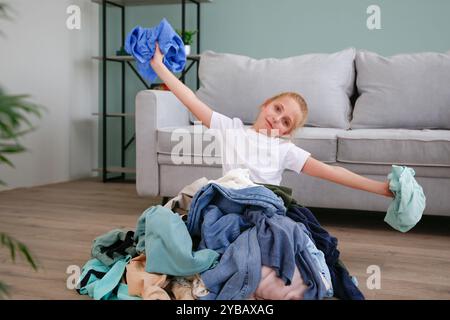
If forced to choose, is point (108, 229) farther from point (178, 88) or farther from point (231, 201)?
point (231, 201)

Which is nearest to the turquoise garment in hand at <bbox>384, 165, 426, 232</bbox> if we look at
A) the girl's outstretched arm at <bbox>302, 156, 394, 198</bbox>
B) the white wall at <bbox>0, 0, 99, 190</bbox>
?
the girl's outstretched arm at <bbox>302, 156, 394, 198</bbox>

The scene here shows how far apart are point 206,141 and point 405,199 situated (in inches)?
48.5

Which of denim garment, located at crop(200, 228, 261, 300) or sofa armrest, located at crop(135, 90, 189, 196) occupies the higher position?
sofa armrest, located at crop(135, 90, 189, 196)

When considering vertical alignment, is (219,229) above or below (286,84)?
below

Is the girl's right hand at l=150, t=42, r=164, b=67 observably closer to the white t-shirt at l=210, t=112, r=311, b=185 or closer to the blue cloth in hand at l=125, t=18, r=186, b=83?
the blue cloth in hand at l=125, t=18, r=186, b=83

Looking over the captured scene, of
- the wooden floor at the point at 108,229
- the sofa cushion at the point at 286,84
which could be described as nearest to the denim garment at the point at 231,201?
the wooden floor at the point at 108,229

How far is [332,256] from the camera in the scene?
5.19 ft

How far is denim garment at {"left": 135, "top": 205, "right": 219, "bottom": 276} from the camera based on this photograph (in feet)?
4.52

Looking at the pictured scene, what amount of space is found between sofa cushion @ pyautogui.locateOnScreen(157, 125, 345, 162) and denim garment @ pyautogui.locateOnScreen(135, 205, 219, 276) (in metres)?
1.16

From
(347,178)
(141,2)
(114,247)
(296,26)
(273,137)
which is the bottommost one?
(114,247)

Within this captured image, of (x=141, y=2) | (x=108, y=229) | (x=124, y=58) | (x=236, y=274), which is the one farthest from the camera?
(x=141, y=2)

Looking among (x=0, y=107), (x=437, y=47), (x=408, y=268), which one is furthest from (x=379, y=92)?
(x=0, y=107)

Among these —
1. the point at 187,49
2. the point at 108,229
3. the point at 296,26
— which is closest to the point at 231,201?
the point at 108,229

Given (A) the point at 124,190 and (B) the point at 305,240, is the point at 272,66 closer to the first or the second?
(A) the point at 124,190
